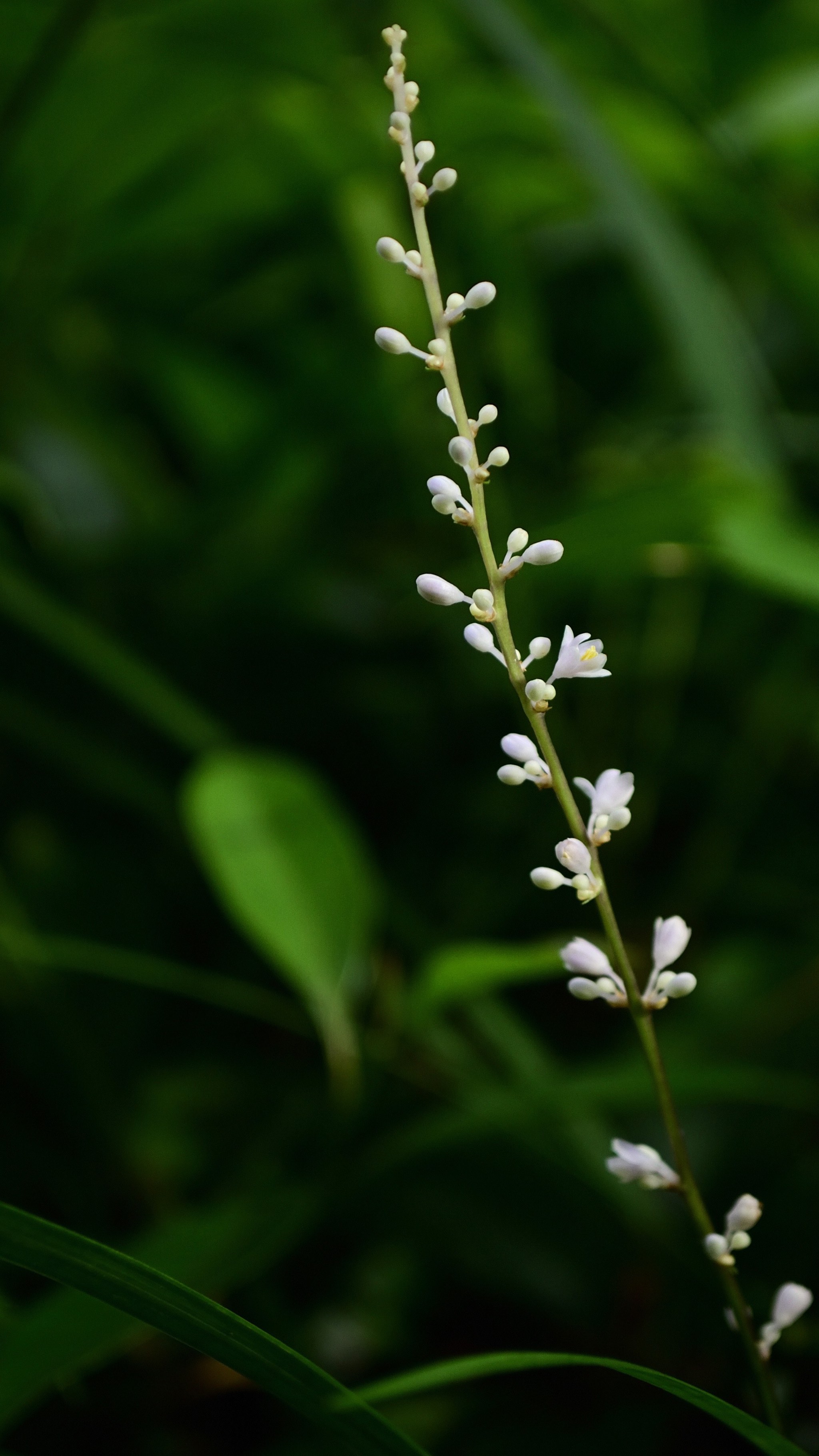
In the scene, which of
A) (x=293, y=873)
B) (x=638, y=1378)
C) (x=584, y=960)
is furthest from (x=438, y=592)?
(x=293, y=873)

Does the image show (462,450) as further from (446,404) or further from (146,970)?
(146,970)

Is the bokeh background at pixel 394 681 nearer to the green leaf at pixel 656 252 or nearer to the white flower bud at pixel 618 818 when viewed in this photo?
the green leaf at pixel 656 252

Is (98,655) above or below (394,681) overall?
above

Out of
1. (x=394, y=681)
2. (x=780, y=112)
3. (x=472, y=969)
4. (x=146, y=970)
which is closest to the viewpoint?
(x=472, y=969)

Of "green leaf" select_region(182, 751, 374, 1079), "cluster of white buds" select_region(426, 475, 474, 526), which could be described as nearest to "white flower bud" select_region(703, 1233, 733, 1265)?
"cluster of white buds" select_region(426, 475, 474, 526)

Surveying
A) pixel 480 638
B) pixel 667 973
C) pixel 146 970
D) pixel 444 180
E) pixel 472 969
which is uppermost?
pixel 444 180

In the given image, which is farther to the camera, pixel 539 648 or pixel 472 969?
pixel 472 969

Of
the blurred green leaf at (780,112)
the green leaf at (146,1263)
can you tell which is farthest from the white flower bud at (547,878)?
the blurred green leaf at (780,112)

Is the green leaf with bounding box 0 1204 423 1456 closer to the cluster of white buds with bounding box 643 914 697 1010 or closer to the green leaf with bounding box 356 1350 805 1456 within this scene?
the green leaf with bounding box 356 1350 805 1456
